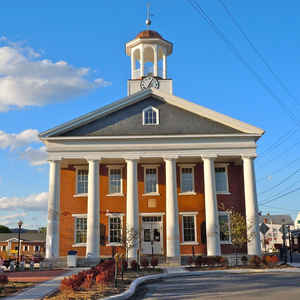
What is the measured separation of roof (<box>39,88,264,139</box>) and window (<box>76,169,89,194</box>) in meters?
4.36

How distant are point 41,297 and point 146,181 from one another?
69.5 feet

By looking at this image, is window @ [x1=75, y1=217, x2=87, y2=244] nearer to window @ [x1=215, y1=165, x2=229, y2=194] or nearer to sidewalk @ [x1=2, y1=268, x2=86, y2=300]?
window @ [x1=215, y1=165, x2=229, y2=194]

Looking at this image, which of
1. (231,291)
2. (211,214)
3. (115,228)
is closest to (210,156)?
(211,214)

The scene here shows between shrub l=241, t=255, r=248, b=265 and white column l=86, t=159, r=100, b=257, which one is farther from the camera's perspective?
white column l=86, t=159, r=100, b=257

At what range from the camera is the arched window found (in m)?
32.3

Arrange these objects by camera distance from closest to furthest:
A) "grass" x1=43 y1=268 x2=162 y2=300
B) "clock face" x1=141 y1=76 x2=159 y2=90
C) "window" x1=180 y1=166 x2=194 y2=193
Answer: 1. "grass" x1=43 y1=268 x2=162 y2=300
2. "window" x1=180 y1=166 x2=194 y2=193
3. "clock face" x1=141 y1=76 x2=159 y2=90

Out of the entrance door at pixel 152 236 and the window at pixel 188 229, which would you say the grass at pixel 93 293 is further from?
the window at pixel 188 229

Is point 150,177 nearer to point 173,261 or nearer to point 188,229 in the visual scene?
point 188,229

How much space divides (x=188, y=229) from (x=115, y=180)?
704 centimetres

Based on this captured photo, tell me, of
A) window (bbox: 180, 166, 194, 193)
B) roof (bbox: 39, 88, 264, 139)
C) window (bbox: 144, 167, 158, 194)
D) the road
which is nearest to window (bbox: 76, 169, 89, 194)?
roof (bbox: 39, 88, 264, 139)

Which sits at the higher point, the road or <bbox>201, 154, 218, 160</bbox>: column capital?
<bbox>201, 154, 218, 160</bbox>: column capital

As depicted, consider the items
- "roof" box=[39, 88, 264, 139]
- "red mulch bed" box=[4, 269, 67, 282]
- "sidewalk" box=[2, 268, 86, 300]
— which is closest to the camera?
"sidewalk" box=[2, 268, 86, 300]

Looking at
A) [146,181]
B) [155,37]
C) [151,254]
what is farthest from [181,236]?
[155,37]

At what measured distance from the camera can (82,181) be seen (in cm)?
3416
